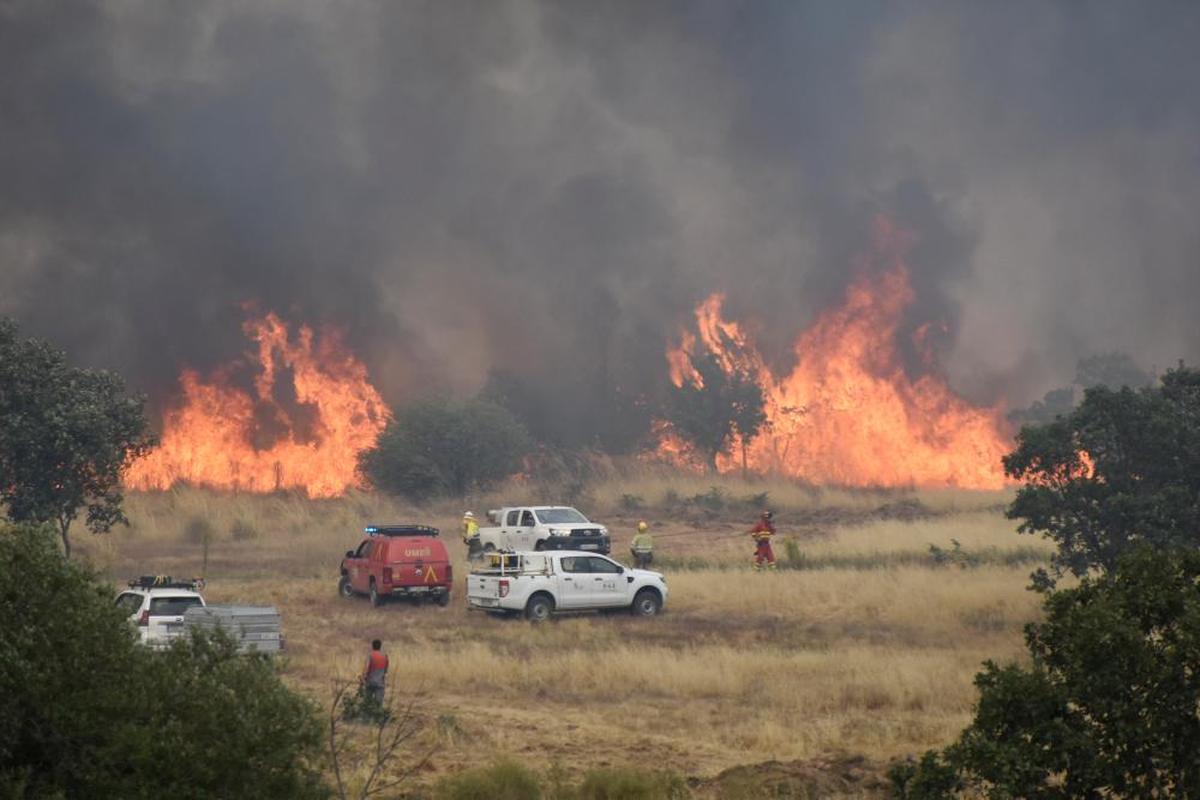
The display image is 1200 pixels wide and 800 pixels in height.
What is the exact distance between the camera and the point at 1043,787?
10.0 m

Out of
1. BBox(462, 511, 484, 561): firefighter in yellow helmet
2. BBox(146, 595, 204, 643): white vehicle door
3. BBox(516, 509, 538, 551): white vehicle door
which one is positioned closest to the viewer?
BBox(146, 595, 204, 643): white vehicle door

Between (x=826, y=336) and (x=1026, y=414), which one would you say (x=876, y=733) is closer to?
(x=826, y=336)

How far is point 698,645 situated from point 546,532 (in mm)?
12567

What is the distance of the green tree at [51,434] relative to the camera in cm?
3219

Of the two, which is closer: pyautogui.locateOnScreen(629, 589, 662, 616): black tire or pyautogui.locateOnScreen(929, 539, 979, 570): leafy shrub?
pyautogui.locateOnScreen(629, 589, 662, 616): black tire

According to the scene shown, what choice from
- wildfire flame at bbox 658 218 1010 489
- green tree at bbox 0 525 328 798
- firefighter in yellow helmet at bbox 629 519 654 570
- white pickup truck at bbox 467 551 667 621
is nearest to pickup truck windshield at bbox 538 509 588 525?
firefighter in yellow helmet at bbox 629 519 654 570

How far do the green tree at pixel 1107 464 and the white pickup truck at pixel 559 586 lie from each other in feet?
31.4

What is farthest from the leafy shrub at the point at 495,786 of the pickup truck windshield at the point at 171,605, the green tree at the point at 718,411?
the green tree at the point at 718,411

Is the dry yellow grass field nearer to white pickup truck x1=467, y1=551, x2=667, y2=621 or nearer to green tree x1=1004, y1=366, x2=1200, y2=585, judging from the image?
white pickup truck x1=467, y1=551, x2=667, y2=621

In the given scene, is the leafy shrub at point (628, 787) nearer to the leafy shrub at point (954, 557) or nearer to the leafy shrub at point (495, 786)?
the leafy shrub at point (495, 786)

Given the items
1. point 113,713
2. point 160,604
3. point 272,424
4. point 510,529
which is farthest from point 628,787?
point 272,424

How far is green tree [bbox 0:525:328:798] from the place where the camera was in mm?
9164

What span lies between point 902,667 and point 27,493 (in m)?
22.9

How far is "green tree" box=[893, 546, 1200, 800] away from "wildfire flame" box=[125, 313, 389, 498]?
56.9 meters
